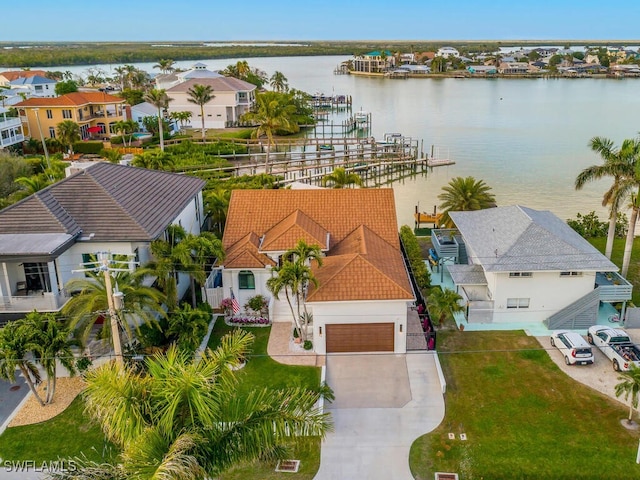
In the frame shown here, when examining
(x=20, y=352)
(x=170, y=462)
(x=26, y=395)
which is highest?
(x=170, y=462)

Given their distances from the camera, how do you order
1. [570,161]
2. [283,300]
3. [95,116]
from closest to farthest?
[283,300] < [570,161] < [95,116]

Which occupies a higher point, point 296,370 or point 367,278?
point 367,278

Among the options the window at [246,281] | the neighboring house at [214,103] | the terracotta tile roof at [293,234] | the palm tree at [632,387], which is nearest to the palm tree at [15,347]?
the window at [246,281]

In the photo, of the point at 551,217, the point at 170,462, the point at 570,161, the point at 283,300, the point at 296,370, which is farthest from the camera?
the point at 570,161

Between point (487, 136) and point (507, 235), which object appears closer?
point (507, 235)

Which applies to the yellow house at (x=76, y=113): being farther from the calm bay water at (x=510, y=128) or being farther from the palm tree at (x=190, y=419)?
the palm tree at (x=190, y=419)

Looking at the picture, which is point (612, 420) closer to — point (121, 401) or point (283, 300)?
point (283, 300)

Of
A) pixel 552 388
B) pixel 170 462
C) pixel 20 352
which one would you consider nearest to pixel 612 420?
pixel 552 388

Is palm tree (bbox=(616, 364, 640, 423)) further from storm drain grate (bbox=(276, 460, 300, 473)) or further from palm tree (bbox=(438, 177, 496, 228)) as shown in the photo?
palm tree (bbox=(438, 177, 496, 228))
